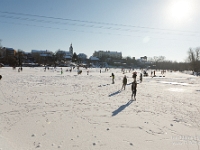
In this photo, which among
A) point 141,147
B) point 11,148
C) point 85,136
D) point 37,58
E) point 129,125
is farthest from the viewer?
point 37,58

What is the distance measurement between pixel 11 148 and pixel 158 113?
7165mm

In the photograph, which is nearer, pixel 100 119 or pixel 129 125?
pixel 129 125

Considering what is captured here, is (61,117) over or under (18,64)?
under

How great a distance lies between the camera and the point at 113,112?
861 cm

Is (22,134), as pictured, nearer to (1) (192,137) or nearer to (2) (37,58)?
(1) (192,137)

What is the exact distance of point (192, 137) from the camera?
5.85 meters

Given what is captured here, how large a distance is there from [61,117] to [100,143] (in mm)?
2981

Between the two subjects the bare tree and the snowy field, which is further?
the bare tree

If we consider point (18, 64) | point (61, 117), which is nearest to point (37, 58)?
point (18, 64)

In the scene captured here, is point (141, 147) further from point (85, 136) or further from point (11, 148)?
point (11, 148)

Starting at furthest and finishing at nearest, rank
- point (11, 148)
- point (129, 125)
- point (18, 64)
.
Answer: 1. point (18, 64)
2. point (129, 125)
3. point (11, 148)

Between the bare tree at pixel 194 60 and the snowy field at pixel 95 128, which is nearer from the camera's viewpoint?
the snowy field at pixel 95 128

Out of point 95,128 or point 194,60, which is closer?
point 95,128

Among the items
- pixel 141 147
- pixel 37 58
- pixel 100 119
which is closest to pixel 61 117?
pixel 100 119
